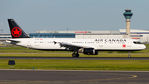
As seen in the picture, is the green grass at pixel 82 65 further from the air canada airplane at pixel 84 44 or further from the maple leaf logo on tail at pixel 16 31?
the maple leaf logo on tail at pixel 16 31

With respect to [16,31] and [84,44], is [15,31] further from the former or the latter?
[84,44]

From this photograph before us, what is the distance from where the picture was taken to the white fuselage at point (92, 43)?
6069 cm

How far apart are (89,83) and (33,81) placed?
4422mm

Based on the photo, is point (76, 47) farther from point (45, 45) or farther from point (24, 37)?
point (24, 37)

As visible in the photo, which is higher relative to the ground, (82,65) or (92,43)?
(92,43)

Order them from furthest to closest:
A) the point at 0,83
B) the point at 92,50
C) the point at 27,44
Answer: the point at 27,44
the point at 92,50
the point at 0,83

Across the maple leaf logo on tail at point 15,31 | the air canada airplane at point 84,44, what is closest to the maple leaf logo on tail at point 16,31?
the maple leaf logo on tail at point 15,31

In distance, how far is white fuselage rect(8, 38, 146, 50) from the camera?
199 ft

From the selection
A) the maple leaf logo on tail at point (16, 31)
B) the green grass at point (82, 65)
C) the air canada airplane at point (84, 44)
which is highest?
the maple leaf logo on tail at point (16, 31)

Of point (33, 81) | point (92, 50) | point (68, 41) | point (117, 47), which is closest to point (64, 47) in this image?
point (68, 41)

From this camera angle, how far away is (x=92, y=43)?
202 ft

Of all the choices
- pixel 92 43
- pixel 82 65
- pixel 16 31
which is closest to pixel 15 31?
pixel 16 31

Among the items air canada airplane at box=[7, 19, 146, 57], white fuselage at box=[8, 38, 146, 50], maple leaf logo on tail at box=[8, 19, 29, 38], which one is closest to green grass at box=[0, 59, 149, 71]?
air canada airplane at box=[7, 19, 146, 57]

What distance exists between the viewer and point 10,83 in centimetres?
2394
